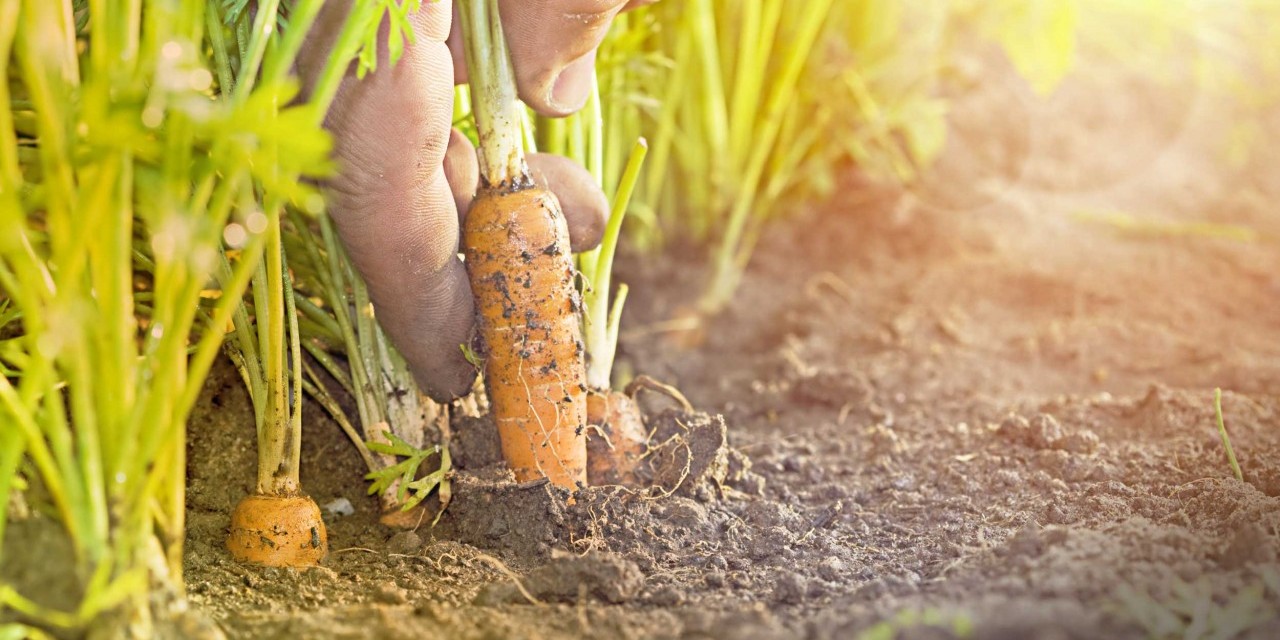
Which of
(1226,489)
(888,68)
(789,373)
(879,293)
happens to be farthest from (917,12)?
(1226,489)

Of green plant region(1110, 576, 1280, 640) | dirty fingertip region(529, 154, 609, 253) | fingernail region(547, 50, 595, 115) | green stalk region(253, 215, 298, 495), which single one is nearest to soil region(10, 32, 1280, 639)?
green plant region(1110, 576, 1280, 640)

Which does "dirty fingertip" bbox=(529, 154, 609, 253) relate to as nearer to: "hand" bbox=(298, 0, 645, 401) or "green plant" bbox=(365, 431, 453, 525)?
"hand" bbox=(298, 0, 645, 401)

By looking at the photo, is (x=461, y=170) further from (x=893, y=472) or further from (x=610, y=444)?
(x=893, y=472)

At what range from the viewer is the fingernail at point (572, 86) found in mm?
1370

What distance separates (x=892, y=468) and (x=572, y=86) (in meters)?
0.74

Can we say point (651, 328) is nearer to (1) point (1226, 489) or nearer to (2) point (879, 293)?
(2) point (879, 293)

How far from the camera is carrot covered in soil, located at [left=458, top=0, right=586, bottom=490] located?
128 centimetres

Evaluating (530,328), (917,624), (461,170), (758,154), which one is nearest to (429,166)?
(461,170)

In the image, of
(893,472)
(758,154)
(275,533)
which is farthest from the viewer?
(758,154)

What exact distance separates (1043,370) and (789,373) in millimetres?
529

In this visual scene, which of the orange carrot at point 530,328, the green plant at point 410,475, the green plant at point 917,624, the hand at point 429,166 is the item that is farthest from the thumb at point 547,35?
the green plant at point 917,624

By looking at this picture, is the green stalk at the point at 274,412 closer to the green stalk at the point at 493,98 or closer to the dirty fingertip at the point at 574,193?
the green stalk at the point at 493,98

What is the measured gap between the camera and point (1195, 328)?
2.24 metres

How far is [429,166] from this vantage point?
47.8 inches
